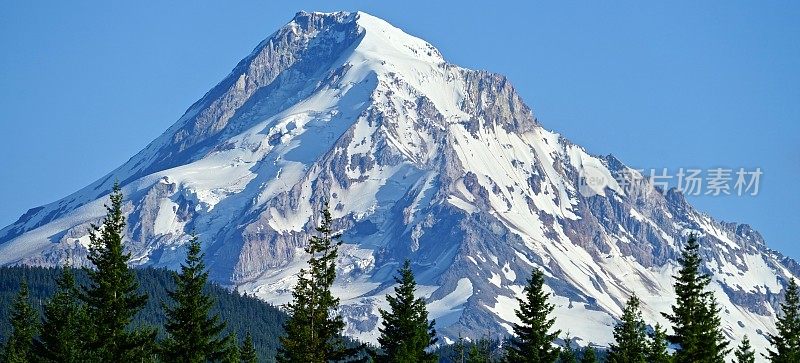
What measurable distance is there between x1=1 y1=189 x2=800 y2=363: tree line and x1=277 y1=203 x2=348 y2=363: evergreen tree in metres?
0.05

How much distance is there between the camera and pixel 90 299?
79.5 metres

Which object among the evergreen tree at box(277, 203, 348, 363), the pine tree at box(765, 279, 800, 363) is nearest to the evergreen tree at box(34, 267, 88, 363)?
the evergreen tree at box(277, 203, 348, 363)

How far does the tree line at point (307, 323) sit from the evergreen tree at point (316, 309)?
5 cm

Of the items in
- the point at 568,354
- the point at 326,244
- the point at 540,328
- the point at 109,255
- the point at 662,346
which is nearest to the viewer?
the point at 326,244

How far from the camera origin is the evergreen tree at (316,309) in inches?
→ 2960

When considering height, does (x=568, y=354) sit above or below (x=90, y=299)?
above

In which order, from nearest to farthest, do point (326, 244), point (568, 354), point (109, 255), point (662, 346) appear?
point (326, 244), point (109, 255), point (662, 346), point (568, 354)

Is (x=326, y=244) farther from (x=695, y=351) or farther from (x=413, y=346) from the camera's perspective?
(x=695, y=351)

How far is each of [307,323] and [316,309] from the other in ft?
3.08

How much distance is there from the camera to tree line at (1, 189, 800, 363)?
251ft

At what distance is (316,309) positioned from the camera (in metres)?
76.1

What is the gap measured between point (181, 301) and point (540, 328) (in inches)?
829

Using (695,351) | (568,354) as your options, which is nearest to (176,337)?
(695,351)

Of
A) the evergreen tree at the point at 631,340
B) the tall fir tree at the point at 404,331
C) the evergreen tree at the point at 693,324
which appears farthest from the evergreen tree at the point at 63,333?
the evergreen tree at the point at 693,324
